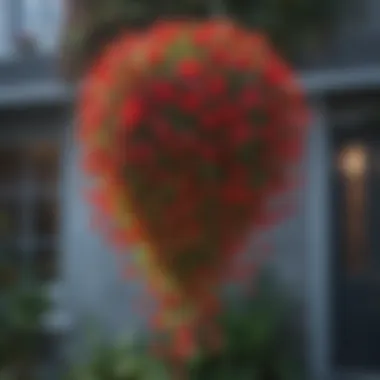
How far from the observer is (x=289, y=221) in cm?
1019

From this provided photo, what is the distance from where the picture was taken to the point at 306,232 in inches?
402

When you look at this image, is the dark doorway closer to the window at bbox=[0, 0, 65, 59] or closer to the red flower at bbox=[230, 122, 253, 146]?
the window at bbox=[0, 0, 65, 59]

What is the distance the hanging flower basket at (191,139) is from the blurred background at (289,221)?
1866mm

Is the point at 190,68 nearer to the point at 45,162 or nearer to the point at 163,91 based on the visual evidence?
the point at 163,91

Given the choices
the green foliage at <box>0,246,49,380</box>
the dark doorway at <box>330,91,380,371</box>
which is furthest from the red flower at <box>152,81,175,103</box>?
the green foliage at <box>0,246,49,380</box>

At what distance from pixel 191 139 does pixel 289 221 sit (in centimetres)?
280

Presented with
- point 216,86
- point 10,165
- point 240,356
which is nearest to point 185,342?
point 240,356

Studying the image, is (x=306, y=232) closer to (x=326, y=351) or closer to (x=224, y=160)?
(x=326, y=351)

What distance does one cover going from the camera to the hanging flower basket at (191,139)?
24.7 feet

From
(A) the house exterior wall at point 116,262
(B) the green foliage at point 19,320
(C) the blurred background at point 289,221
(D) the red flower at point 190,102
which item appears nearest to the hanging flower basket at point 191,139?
(D) the red flower at point 190,102

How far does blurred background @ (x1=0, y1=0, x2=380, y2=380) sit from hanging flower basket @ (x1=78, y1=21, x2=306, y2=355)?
1.87 meters

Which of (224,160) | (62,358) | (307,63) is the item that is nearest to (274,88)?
(224,160)

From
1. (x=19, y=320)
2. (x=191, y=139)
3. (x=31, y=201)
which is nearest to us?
(x=191, y=139)

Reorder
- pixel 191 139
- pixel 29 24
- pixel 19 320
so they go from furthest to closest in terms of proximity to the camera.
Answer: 1. pixel 29 24
2. pixel 19 320
3. pixel 191 139
